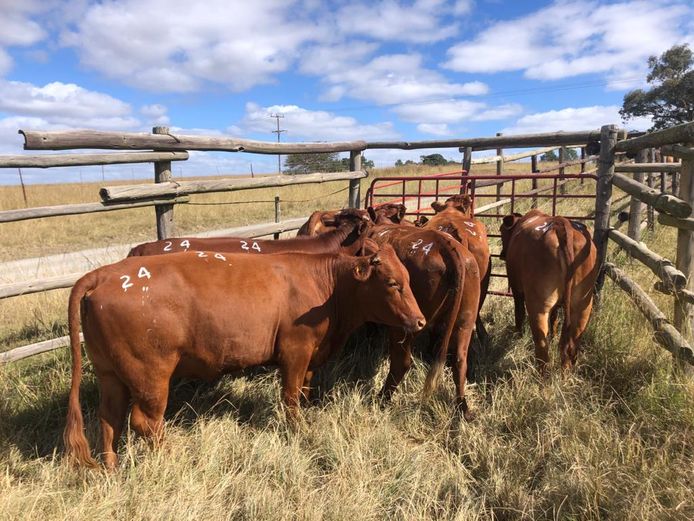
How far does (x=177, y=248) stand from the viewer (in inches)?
181

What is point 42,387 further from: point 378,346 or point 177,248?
point 378,346

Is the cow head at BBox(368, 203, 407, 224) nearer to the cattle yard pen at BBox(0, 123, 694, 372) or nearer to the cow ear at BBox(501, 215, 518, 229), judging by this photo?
the cow ear at BBox(501, 215, 518, 229)

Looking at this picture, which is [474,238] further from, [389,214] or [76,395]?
[76,395]

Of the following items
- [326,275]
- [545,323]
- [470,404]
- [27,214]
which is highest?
[27,214]

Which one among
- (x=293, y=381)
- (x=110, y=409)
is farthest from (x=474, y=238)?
(x=110, y=409)

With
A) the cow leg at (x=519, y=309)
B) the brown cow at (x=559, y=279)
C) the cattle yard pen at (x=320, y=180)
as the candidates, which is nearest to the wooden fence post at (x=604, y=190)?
the cattle yard pen at (x=320, y=180)

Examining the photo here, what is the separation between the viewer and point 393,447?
330cm

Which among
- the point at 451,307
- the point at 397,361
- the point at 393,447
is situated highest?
the point at 451,307

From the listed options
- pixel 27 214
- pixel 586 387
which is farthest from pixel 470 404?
pixel 27 214

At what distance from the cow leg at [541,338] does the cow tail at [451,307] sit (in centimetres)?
80

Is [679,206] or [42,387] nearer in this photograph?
[679,206]

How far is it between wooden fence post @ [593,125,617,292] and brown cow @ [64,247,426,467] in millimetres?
2389

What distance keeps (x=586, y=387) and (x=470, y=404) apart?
0.87 metres

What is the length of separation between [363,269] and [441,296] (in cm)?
71
